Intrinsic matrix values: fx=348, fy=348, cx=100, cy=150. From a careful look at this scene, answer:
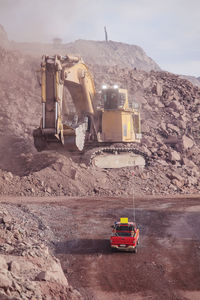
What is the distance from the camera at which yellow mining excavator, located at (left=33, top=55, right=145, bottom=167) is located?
16719 millimetres

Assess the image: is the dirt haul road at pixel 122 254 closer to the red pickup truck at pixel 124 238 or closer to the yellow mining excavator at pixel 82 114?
the red pickup truck at pixel 124 238

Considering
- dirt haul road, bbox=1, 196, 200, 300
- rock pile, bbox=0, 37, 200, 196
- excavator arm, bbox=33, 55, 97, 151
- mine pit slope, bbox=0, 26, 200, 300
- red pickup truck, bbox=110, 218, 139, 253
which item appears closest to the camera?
mine pit slope, bbox=0, 26, 200, 300

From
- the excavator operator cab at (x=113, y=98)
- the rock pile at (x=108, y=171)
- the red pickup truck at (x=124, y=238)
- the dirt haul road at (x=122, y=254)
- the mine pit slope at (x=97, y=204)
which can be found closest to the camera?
the mine pit slope at (x=97, y=204)

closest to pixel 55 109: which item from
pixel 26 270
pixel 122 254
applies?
pixel 122 254

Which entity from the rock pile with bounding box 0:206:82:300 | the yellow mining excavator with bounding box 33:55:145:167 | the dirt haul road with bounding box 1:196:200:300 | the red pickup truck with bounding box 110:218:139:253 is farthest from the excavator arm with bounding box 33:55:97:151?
the red pickup truck with bounding box 110:218:139:253

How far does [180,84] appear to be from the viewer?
44.3 metres

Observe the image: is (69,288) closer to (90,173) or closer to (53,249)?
(53,249)

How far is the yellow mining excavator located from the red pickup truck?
6.89 metres

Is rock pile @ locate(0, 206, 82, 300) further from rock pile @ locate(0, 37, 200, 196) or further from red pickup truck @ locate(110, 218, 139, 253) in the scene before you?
rock pile @ locate(0, 37, 200, 196)

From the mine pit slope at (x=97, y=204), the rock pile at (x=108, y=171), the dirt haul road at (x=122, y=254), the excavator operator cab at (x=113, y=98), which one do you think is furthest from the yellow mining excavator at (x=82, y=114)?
the dirt haul road at (x=122, y=254)

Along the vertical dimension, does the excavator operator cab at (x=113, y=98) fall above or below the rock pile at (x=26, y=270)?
above

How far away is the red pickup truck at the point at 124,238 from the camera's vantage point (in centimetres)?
1066

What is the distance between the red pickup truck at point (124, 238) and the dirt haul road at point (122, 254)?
9.3 inches

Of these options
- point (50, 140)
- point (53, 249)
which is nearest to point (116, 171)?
point (50, 140)
